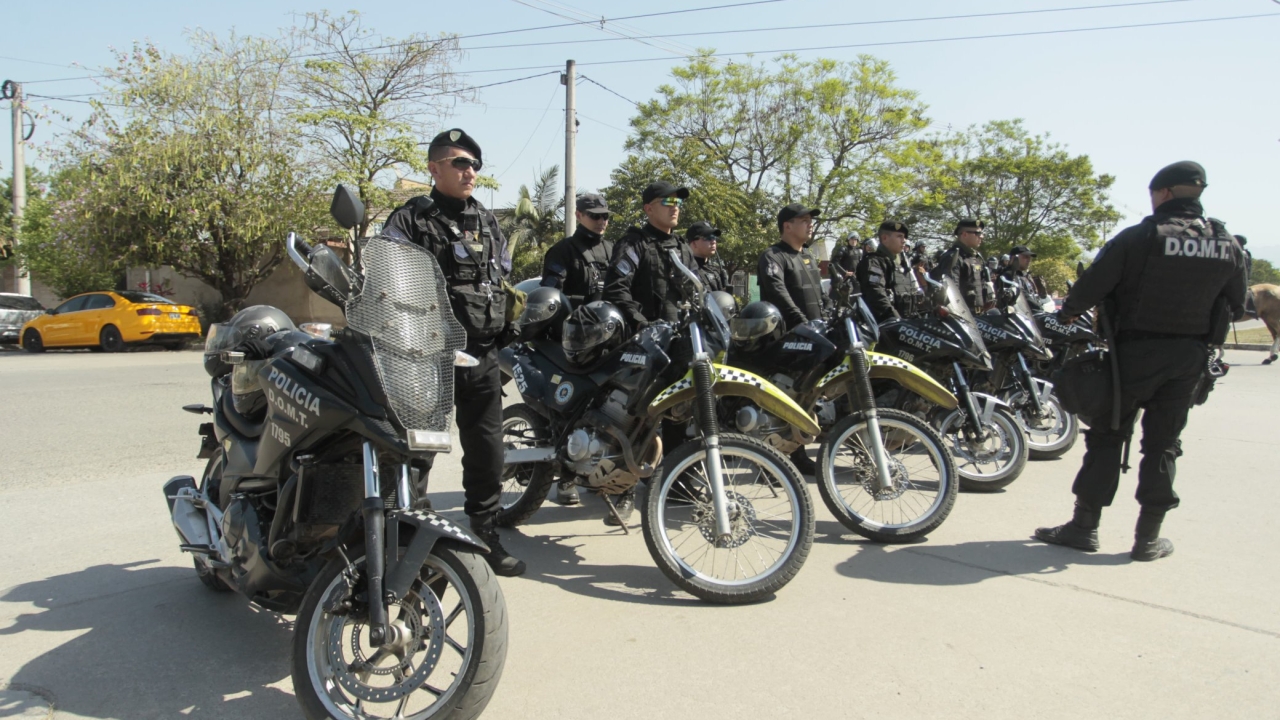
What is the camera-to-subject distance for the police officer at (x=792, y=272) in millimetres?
6270

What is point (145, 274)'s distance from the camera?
30.0m

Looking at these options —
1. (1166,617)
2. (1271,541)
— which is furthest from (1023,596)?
(1271,541)

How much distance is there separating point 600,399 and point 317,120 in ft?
68.6

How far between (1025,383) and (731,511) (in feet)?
14.2

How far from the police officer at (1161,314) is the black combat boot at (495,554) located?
289 centimetres

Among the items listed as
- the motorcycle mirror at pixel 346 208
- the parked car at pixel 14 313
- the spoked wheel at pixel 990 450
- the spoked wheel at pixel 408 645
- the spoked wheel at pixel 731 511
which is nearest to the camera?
the spoked wheel at pixel 408 645

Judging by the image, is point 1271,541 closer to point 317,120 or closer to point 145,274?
point 317,120

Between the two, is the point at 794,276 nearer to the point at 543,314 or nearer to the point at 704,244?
the point at 704,244

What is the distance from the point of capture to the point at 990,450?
19.6 feet

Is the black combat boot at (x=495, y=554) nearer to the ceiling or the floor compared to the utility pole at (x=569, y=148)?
nearer to the floor

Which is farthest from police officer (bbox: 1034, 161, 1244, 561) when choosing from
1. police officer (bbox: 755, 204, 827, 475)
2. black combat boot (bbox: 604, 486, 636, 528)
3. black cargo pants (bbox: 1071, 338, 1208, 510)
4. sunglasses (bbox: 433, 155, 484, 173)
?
sunglasses (bbox: 433, 155, 484, 173)

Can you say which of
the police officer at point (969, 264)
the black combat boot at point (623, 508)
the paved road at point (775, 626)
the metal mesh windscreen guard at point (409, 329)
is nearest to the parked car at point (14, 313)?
the paved road at point (775, 626)

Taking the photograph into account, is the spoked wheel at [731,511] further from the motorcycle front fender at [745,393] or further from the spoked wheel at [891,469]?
the spoked wheel at [891,469]

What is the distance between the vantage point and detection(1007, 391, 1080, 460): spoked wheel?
6.94m
